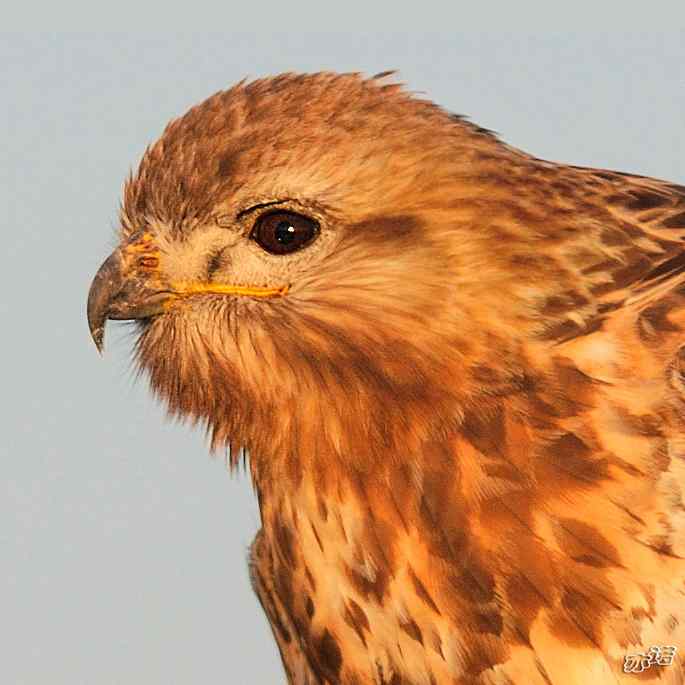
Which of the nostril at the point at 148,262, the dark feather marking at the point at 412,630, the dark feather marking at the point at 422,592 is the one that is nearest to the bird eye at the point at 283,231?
the nostril at the point at 148,262

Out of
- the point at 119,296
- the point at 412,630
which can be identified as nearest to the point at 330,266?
the point at 119,296

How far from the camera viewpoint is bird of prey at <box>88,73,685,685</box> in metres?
A: 5.37

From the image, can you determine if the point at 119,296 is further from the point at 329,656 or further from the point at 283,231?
the point at 329,656

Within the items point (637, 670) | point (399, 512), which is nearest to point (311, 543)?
point (399, 512)

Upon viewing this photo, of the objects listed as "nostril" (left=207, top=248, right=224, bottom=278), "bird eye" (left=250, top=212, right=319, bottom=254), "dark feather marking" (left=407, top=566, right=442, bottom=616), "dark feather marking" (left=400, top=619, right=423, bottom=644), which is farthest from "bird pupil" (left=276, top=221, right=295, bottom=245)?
"dark feather marking" (left=400, top=619, right=423, bottom=644)

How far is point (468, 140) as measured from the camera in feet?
19.6

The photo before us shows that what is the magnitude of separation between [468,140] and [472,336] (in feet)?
2.59

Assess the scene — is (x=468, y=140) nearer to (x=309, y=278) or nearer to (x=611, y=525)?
(x=309, y=278)

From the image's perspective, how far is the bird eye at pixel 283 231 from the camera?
5730 mm

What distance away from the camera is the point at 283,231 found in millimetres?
5738

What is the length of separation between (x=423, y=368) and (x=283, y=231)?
688mm

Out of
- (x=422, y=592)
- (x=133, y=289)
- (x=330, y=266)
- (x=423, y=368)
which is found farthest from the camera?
(x=133, y=289)

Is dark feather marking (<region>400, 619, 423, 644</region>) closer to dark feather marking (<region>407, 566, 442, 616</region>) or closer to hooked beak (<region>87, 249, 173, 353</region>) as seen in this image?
dark feather marking (<region>407, 566, 442, 616</region>)

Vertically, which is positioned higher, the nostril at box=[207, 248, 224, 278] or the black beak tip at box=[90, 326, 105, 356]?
the nostril at box=[207, 248, 224, 278]
